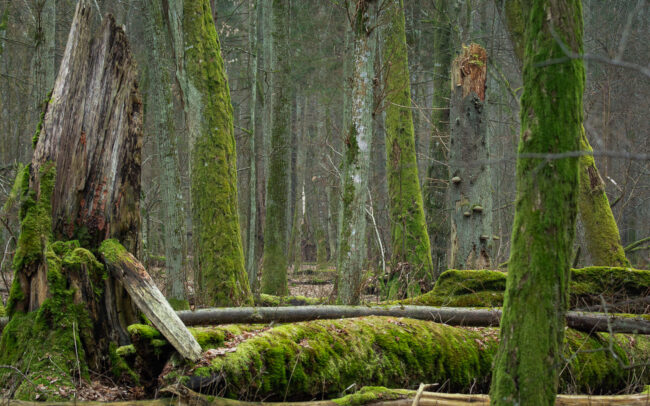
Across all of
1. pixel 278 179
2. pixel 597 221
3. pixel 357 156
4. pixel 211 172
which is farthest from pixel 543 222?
pixel 278 179

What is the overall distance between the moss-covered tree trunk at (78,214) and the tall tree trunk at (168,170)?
11.7 feet

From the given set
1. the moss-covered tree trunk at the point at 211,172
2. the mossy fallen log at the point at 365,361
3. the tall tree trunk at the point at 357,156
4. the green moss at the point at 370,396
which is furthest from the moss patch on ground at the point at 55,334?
the tall tree trunk at the point at 357,156

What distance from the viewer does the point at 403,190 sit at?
10.5 m

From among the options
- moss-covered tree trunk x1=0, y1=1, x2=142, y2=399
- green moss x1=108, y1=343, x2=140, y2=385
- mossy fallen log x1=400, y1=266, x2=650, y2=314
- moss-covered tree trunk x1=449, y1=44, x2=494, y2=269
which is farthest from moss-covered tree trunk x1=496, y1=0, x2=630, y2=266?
green moss x1=108, y1=343, x2=140, y2=385

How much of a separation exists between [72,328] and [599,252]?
8.25 m

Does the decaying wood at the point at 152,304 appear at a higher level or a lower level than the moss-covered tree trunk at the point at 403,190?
lower

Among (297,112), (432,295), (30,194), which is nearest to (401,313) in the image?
(432,295)

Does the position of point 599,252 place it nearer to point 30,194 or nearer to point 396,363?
point 396,363

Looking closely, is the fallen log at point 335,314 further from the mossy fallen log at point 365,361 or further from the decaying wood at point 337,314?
the mossy fallen log at point 365,361

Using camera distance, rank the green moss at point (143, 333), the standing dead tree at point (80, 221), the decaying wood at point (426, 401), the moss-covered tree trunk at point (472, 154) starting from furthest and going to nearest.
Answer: the moss-covered tree trunk at point (472, 154)
the standing dead tree at point (80, 221)
the green moss at point (143, 333)
the decaying wood at point (426, 401)

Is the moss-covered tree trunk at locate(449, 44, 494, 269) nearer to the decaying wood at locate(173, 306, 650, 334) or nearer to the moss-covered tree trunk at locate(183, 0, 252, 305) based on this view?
the decaying wood at locate(173, 306, 650, 334)

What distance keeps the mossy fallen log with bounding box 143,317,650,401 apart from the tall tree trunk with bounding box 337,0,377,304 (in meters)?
1.80

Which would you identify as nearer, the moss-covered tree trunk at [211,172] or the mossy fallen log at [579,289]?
the mossy fallen log at [579,289]

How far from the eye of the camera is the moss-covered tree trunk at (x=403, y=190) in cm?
977
